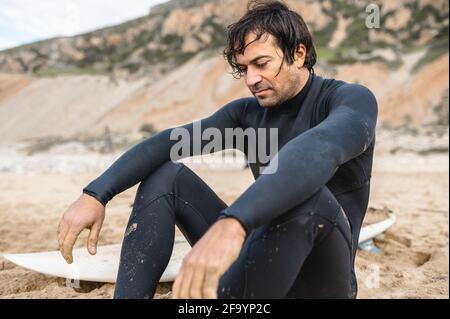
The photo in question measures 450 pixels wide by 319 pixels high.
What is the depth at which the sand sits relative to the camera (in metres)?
2.72

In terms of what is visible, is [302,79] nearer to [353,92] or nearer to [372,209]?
A: [353,92]

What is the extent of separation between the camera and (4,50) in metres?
30.8

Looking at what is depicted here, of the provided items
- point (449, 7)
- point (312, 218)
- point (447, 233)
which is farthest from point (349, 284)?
point (449, 7)

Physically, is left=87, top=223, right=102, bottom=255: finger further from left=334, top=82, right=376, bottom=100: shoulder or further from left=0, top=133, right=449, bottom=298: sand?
left=334, top=82, right=376, bottom=100: shoulder

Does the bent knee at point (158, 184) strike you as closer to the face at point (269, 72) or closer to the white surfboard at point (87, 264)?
Result: the face at point (269, 72)

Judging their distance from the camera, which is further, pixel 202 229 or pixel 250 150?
pixel 250 150

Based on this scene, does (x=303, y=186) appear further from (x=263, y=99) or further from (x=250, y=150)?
(x=250, y=150)

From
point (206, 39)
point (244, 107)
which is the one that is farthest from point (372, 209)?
point (206, 39)

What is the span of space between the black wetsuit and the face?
0.05m

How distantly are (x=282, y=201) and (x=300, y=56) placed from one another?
86 cm

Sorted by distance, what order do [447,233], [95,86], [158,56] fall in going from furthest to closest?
[158,56]
[95,86]
[447,233]

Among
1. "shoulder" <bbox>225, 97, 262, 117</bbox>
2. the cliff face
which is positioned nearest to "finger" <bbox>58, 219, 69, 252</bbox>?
"shoulder" <bbox>225, 97, 262, 117</bbox>

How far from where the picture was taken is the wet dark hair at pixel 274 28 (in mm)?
1726
